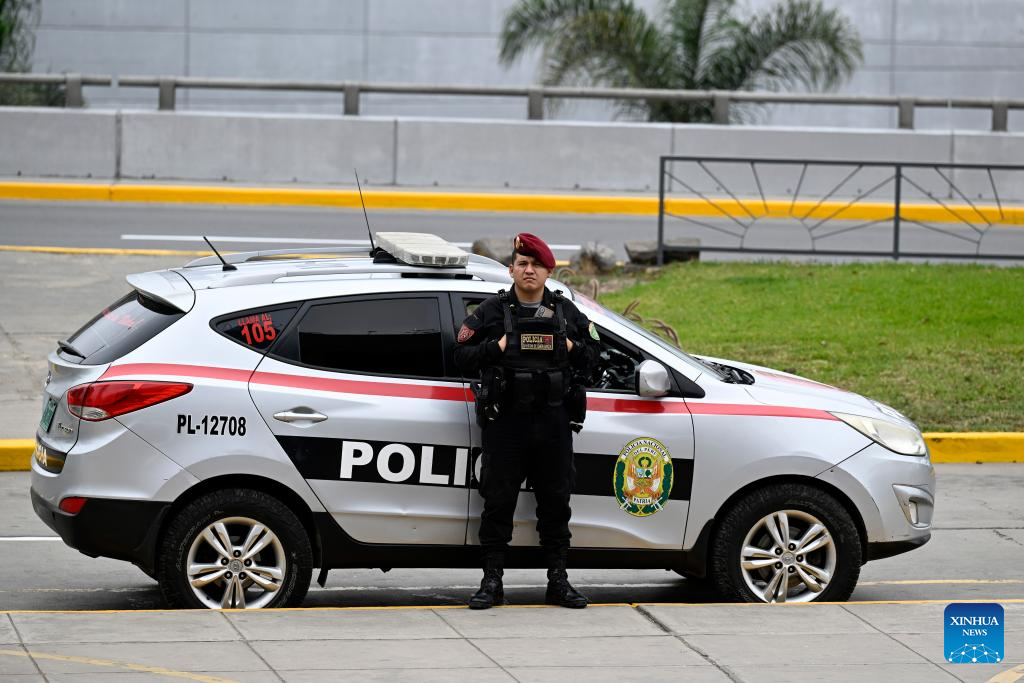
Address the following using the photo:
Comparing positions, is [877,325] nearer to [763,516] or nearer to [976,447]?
[976,447]

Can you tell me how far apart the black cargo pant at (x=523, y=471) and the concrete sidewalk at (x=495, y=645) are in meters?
0.36

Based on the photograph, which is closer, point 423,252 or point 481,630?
point 481,630

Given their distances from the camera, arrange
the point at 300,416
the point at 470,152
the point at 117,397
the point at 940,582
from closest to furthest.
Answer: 1. the point at 117,397
2. the point at 300,416
3. the point at 940,582
4. the point at 470,152

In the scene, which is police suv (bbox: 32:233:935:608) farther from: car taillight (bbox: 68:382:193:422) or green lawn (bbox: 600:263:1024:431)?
green lawn (bbox: 600:263:1024:431)

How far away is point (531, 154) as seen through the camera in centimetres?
2300

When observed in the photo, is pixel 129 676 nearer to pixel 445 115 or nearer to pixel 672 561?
pixel 672 561

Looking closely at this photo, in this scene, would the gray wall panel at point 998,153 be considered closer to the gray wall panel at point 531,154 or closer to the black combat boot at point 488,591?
the gray wall panel at point 531,154

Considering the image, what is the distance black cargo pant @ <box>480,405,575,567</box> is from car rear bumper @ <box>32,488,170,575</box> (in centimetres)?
139

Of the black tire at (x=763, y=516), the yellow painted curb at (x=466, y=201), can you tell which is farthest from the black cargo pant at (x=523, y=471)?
the yellow painted curb at (x=466, y=201)

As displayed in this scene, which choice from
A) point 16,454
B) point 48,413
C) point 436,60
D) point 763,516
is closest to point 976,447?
point 763,516

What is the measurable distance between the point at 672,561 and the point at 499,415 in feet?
3.70

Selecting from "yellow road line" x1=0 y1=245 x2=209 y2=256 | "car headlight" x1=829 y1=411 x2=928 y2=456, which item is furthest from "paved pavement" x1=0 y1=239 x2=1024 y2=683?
"yellow road line" x1=0 y1=245 x2=209 y2=256

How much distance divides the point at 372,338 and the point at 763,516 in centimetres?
197

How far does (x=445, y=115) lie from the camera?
91.9ft
